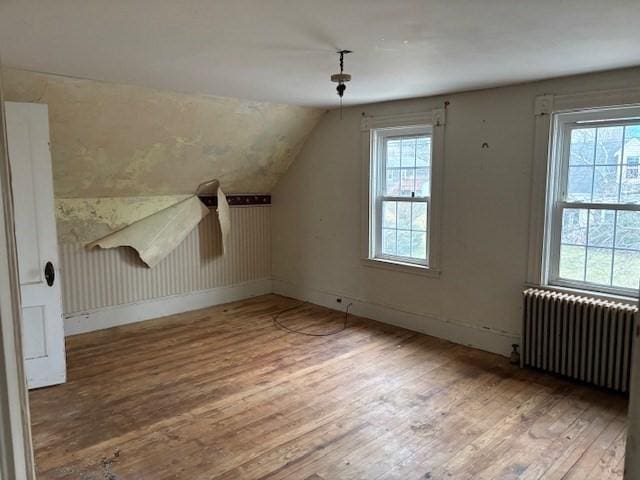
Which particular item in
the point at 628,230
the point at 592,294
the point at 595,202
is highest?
the point at 595,202

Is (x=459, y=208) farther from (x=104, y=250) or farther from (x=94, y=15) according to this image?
(x=104, y=250)

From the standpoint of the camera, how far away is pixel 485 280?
3.96 metres

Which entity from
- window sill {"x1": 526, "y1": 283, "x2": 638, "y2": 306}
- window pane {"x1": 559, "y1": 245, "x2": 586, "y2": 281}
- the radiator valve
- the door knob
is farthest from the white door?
window pane {"x1": 559, "y1": 245, "x2": 586, "y2": 281}

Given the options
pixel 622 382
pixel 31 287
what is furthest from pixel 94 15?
pixel 622 382

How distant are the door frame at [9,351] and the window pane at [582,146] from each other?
3.64m

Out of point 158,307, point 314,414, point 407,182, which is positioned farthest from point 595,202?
point 158,307

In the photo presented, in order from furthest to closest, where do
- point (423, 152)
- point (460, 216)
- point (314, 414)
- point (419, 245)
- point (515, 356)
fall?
point (419, 245), point (423, 152), point (460, 216), point (515, 356), point (314, 414)

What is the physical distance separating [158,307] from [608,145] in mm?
4431

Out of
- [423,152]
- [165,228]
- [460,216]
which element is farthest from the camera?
[165,228]

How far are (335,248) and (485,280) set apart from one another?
1.77 m

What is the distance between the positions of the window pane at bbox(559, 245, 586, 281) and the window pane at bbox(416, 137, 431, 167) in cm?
142

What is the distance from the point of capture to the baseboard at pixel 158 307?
4.49m

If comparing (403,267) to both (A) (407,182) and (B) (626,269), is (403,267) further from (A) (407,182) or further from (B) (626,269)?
(B) (626,269)

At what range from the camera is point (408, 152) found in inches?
177
